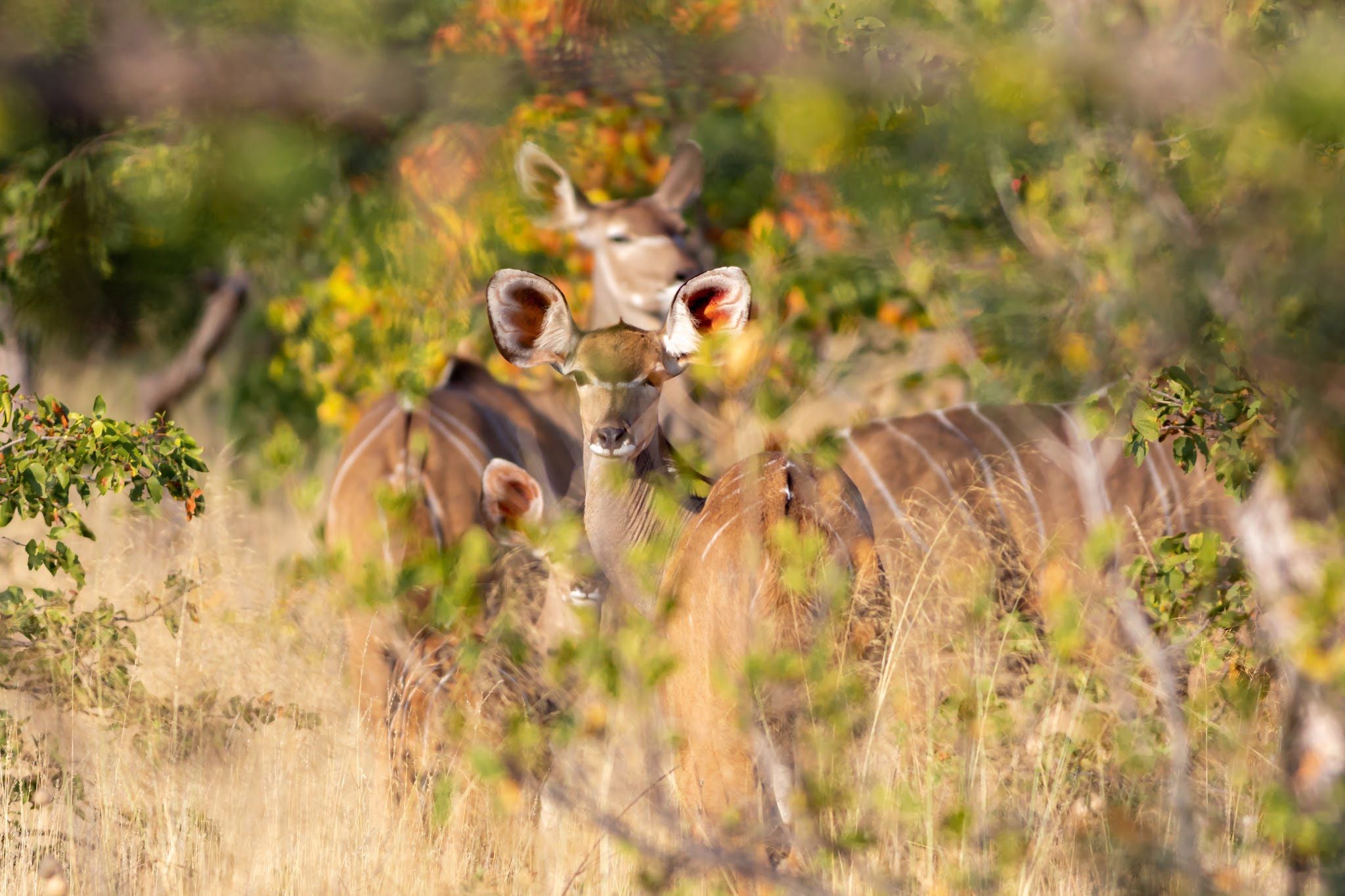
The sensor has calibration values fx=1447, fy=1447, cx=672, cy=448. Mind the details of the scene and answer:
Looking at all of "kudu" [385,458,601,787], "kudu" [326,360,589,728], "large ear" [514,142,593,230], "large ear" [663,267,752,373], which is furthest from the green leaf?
"large ear" [514,142,593,230]

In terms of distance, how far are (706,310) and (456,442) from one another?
259cm

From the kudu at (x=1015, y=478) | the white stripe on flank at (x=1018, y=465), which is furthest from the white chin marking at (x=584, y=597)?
the white stripe on flank at (x=1018, y=465)

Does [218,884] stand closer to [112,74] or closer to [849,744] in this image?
[849,744]

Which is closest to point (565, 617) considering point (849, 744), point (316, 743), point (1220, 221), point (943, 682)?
point (316, 743)

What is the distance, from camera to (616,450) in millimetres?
3648

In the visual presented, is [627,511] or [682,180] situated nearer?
[627,511]

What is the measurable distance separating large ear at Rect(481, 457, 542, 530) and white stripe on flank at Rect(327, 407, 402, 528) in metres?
2.12

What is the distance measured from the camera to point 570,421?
7.05 meters

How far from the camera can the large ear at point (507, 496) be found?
390 centimetres

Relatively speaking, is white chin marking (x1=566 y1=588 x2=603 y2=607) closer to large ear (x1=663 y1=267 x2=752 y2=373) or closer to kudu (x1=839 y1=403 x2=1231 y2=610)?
large ear (x1=663 y1=267 x2=752 y2=373)

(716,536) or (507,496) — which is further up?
(716,536)

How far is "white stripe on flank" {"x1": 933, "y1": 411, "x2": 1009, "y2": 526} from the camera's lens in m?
5.53

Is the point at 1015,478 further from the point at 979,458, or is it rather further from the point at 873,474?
the point at 873,474

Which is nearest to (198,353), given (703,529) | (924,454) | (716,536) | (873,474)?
(873,474)
